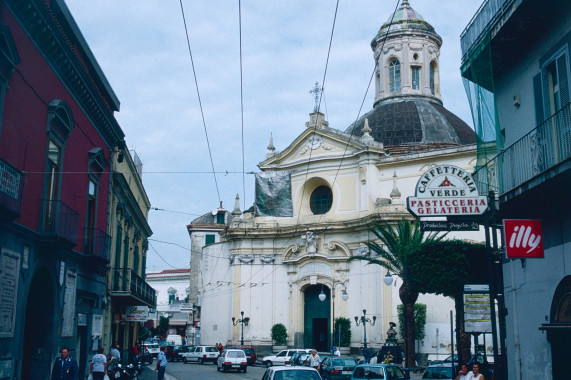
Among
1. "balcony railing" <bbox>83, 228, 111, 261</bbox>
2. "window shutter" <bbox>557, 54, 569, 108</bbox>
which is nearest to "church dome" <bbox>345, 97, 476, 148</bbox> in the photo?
"balcony railing" <bbox>83, 228, 111, 261</bbox>

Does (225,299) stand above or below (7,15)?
below

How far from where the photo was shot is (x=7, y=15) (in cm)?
1289

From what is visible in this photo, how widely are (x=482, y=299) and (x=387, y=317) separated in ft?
91.1

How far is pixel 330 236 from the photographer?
1797 inches

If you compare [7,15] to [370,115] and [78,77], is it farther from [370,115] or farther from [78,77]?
[370,115]

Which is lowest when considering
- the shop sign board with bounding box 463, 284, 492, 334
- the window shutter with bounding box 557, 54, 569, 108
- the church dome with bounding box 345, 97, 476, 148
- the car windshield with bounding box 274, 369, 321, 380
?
the car windshield with bounding box 274, 369, 321, 380

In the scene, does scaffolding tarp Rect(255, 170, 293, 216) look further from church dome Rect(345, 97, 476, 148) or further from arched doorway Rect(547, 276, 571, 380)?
arched doorway Rect(547, 276, 571, 380)

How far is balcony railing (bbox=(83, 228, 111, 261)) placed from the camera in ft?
65.8

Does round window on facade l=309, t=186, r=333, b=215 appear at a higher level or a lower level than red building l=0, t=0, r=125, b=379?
higher

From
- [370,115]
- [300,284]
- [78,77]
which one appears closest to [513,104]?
[78,77]

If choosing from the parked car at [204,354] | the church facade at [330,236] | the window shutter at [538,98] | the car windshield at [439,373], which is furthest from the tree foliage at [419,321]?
the window shutter at [538,98]

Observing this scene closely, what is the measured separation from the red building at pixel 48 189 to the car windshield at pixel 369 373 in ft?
26.7

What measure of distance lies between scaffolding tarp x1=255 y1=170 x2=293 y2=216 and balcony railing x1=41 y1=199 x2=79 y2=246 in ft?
63.0

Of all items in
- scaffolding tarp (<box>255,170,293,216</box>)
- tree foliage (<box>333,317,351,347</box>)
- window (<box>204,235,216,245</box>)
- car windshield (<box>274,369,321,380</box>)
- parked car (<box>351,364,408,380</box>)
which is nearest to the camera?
car windshield (<box>274,369,321,380</box>)
